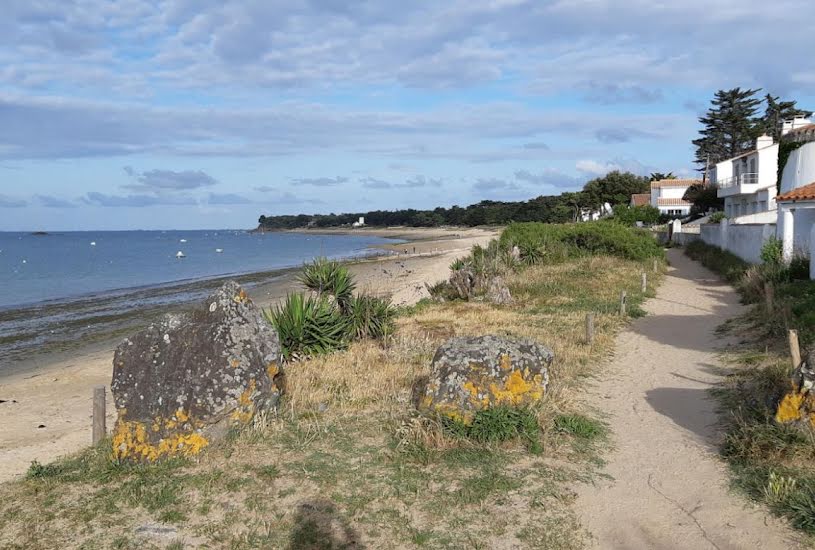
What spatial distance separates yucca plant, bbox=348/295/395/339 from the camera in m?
13.8

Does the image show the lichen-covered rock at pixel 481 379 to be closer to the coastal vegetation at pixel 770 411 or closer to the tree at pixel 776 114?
the coastal vegetation at pixel 770 411

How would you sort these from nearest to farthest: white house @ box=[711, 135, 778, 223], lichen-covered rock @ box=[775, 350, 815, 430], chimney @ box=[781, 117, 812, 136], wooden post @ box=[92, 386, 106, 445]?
lichen-covered rock @ box=[775, 350, 815, 430] < wooden post @ box=[92, 386, 106, 445] < white house @ box=[711, 135, 778, 223] < chimney @ box=[781, 117, 812, 136]

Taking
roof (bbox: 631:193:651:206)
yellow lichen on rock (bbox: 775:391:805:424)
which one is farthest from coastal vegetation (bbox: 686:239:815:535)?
roof (bbox: 631:193:651:206)

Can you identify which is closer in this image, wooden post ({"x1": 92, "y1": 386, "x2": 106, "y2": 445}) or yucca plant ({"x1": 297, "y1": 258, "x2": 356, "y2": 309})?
wooden post ({"x1": 92, "y1": 386, "x2": 106, "y2": 445})

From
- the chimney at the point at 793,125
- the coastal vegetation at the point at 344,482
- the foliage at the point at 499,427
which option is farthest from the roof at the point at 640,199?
the foliage at the point at 499,427

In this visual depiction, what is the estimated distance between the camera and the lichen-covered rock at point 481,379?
24.7 ft

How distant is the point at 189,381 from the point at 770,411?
6.45 meters

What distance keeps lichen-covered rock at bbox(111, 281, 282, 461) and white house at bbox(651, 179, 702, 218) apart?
2895 inches

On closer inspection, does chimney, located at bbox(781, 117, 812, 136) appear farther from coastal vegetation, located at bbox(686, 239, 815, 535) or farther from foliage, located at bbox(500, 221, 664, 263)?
coastal vegetation, located at bbox(686, 239, 815, 535)

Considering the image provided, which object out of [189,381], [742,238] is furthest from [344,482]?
[742,238]

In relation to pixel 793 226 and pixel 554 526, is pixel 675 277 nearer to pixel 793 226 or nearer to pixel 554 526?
pixel 793 226

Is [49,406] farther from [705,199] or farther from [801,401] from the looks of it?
[705,199]

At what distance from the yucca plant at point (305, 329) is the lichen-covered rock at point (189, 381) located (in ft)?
12.2

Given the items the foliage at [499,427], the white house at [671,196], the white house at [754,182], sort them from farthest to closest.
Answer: the white house at [671,196] < the white house at [754,182] < the foliage at [499,427]
